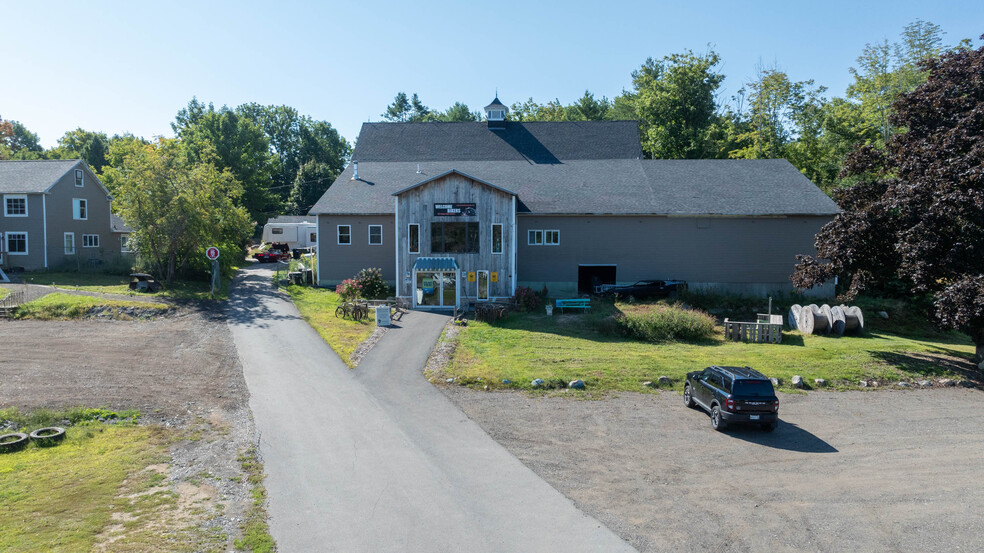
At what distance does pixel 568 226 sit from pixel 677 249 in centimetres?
682

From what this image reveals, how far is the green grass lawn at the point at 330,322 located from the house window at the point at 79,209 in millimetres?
21512

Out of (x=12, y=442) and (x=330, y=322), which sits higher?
(x=330, y=322)

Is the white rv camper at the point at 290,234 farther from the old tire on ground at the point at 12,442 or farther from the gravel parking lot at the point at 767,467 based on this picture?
the old tire on ground at the point at 12,442

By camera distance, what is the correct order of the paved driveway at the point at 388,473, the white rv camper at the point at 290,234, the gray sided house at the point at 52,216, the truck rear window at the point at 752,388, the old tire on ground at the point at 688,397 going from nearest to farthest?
the paved driveway at the point at 388,473 < the truck rear window at the point at 752,388 < the old tire on ground at the point at 688,397 < the gray sided house at the point at 52,216 < the white rv camper at the point at 290,234

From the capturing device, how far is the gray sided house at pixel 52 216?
4144cm

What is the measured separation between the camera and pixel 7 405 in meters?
16.3

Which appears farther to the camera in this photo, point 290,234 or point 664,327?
point 290,234

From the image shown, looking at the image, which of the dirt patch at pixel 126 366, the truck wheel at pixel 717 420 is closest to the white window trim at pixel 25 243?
the dirt patch at pixel 126 366

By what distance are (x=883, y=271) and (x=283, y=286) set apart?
32.6 m

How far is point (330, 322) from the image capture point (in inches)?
1119

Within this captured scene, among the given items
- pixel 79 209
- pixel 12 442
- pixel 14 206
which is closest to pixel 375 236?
pixel 12 442

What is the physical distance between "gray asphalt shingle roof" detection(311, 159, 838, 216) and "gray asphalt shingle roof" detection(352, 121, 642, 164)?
6.26 ft

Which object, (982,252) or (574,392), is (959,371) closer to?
(982,252)

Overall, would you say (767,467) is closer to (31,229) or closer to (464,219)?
(464,219)
